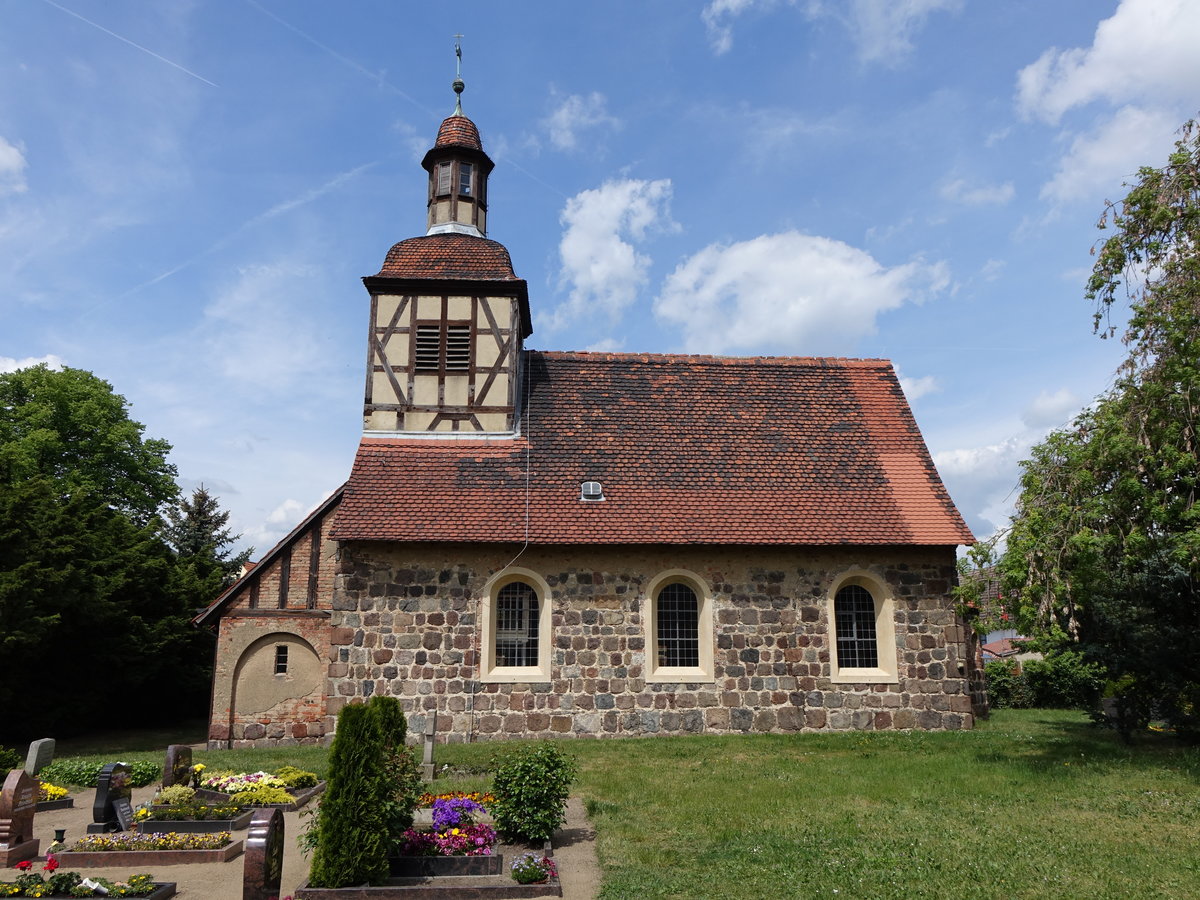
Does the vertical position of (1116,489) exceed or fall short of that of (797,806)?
it exceeds it

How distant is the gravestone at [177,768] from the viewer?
10836mm

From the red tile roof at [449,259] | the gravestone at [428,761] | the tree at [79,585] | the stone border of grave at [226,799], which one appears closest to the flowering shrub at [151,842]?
the stone border of grave at [226,799]

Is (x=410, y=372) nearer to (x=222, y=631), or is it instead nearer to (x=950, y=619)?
(x=222, y=631)

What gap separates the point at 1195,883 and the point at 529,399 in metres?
14.4

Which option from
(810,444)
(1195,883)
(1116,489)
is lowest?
(1195,883)

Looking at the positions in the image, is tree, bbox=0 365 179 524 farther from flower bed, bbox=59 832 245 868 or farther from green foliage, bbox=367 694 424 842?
green foliage, bbox=367 694 424 842

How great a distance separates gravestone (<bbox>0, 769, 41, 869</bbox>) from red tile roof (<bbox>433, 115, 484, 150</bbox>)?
16.2m

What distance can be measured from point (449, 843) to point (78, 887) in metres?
3.08

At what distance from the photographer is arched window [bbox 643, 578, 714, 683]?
53.0ft

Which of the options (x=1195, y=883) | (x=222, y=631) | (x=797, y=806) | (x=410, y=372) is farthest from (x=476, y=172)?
(x=1195, y=883)

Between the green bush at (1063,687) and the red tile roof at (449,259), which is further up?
the red tile roof at (449,259)

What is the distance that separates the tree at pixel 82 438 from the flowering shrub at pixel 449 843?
23.3 m

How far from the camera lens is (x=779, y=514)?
16.8 m

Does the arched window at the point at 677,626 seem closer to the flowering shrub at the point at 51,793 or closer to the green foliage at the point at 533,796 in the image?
the green foliage at the point at 533,796
